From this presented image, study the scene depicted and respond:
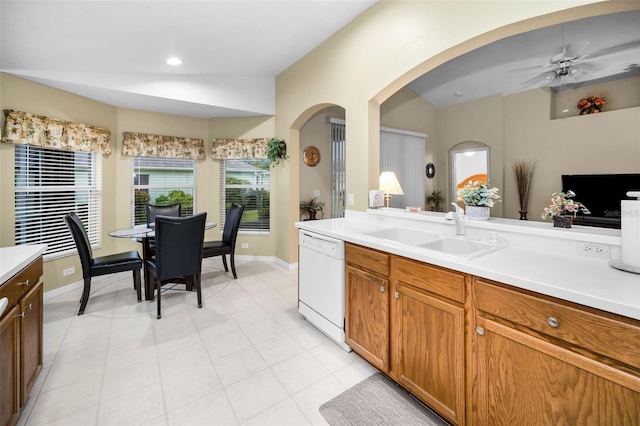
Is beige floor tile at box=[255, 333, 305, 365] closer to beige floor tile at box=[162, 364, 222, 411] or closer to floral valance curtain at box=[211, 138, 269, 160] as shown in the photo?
beige floor tile at box=[162, 364, 222, 411]

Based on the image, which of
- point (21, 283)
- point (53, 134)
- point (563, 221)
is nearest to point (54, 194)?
point (53, 134)

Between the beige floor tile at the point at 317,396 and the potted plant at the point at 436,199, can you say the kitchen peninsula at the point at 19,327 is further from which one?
the potted plant at the point at 436,199

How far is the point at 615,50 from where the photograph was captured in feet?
11.7

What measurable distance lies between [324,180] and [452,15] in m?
3.41

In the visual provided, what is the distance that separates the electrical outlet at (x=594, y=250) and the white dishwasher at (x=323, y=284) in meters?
1.39

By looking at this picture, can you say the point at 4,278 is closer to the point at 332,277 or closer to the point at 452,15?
the point at 332,277

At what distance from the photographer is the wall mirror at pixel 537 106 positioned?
11.6 ft

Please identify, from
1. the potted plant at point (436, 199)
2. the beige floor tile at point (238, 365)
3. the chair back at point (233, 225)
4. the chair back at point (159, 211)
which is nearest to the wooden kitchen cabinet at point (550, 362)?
the beige floor tile at point (238, 365)

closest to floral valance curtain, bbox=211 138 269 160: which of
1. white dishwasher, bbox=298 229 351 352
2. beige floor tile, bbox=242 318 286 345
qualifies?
white dishwasher, bbox=298 229 351 352

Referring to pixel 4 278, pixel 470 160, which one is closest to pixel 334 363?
pixel 4 278

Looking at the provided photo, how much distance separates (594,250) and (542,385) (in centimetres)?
80

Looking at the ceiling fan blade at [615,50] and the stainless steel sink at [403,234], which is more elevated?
the ceiling fan blade at [615,50]

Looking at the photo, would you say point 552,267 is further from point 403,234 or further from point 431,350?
point 403,234

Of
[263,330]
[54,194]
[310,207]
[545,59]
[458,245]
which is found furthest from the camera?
[310,207]
